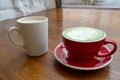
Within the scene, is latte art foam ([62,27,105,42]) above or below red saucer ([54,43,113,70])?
above

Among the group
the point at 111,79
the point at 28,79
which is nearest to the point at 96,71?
the point at 111,79

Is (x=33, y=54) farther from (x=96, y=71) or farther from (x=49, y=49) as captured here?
(x=96, y=71)

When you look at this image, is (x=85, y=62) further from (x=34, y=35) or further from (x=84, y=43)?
(x=34, y=35)

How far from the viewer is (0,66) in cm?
41

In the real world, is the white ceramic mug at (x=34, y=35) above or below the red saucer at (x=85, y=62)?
above

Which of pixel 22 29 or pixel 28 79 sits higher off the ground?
pixel 22 29

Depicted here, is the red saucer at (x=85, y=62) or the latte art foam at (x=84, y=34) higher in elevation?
the latte art foam at (x=84, y=34)

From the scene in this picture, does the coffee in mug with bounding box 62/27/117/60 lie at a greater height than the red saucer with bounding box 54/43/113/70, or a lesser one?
greater

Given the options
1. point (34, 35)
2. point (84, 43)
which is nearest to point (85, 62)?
point (84, 43)

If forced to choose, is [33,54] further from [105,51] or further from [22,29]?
[105,51]

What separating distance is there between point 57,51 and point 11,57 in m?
0.15

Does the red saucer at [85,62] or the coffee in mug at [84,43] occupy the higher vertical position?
the coffee in mug at [84,43]

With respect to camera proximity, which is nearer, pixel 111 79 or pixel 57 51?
pixel 111 79

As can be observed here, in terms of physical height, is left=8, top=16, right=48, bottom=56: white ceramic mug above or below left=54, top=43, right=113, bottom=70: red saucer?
above
